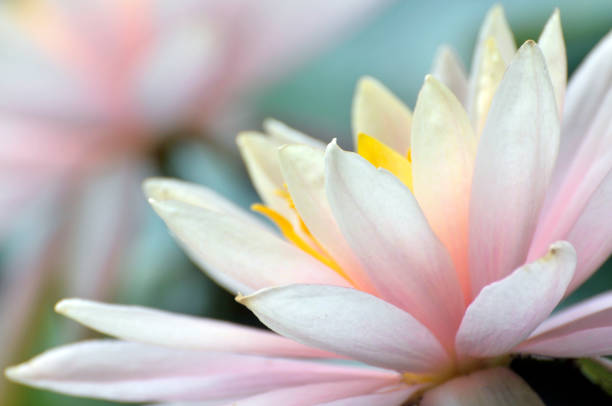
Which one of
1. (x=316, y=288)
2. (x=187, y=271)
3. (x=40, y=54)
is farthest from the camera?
(x=187, y=271)

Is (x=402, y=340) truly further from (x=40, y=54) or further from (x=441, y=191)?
(x=40, y=54)

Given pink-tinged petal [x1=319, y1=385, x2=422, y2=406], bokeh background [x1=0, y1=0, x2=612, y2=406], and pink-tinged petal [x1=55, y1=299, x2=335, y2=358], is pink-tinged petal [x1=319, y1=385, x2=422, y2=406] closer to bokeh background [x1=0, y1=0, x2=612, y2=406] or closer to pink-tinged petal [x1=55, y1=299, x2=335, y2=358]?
pink-tinged petal [x1=55, y1=299, x2=335, y2=358]

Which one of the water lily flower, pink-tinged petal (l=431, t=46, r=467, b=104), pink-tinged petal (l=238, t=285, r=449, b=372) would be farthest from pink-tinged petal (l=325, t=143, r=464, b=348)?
the water lily flower

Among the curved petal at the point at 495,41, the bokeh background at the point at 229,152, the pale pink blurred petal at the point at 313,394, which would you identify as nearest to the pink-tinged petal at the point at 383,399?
the pale pink blurred petal at the point at 313,394

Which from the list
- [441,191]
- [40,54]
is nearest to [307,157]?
[441,191]

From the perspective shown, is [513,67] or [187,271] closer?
[513,67]

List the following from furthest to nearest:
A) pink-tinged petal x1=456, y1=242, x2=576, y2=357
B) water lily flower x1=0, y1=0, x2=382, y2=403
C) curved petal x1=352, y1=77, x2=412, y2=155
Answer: water lily flower x1=0, y1=0, x2=382, y2=403 < curved petal x1=352, y1=77, x2=412, y2=155 < pink-tinged petal x1=456, y1=242, x2=576, y2=357

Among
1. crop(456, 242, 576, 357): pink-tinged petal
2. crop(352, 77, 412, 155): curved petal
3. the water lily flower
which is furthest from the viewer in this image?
the water lily flower
